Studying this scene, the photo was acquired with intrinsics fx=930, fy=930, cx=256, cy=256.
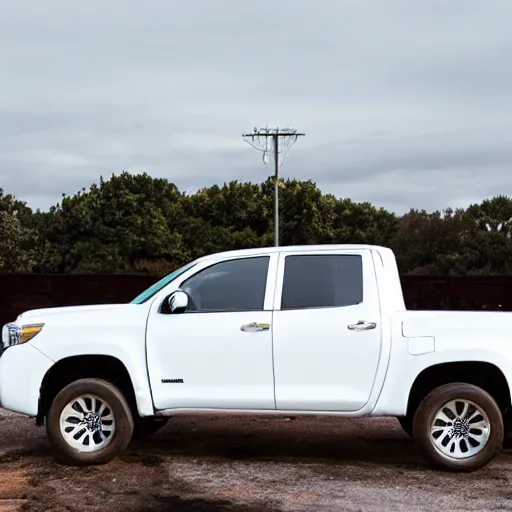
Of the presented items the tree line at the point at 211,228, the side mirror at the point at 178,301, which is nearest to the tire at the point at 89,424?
the side mirror at the point at 178,301

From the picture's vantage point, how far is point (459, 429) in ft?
26.1

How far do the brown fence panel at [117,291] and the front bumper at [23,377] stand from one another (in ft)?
33.2

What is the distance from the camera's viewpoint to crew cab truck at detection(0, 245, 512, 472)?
7922mm

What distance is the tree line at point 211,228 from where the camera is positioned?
232 ft

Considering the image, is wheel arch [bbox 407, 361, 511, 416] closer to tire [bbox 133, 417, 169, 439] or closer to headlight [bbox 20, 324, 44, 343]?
tire [bbox 133, 417, 169, 439]

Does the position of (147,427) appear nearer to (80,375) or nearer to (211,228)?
(80,375)

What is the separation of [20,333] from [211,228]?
227 ft

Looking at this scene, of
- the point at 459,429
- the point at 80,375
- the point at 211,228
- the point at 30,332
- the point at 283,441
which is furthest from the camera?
the point at 211,228

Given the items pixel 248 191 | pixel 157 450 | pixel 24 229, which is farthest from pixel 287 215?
pixel 157 450

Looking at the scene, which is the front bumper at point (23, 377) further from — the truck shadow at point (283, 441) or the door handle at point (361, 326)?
the door handle at point (361, 326)

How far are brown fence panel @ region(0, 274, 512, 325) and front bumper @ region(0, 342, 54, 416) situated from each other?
10115mm

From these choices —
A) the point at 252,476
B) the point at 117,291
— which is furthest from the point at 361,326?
the point at 117,291

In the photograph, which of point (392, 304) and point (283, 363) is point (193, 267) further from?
point (392, 304)

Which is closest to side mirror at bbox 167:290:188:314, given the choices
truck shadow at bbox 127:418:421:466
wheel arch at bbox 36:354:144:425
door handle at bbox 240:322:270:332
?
door handle at bbox 240:322:270:332
